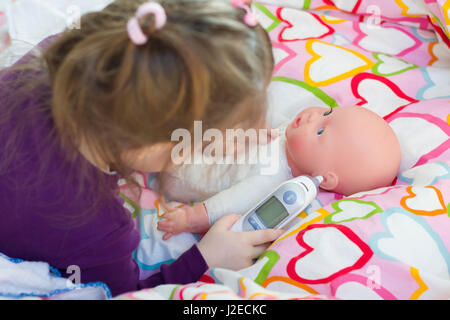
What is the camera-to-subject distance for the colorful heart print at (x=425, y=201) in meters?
0.85

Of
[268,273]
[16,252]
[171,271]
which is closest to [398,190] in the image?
[268,273]

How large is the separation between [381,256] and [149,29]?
20.4 inches

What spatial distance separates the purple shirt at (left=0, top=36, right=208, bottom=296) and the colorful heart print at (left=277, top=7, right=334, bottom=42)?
720mm

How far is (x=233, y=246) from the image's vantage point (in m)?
0.89

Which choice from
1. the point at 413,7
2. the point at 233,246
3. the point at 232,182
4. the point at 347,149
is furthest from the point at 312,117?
the point at 413,7

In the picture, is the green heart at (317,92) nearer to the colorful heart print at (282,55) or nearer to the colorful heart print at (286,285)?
the colorful heart print at (282,55)

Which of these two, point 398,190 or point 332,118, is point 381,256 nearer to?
point 398,190

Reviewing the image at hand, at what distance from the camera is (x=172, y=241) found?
3.22ft

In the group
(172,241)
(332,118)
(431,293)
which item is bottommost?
(172,241)

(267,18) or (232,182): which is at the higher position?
(267,18)

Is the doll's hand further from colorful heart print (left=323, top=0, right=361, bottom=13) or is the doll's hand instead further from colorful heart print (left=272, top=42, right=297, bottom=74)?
colorful heart print (left=323, top=0, right=361, bottom=13)

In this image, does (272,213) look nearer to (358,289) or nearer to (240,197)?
(240,197)

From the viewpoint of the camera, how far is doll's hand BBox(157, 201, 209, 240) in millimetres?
969

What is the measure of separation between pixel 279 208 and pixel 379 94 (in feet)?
1.35
